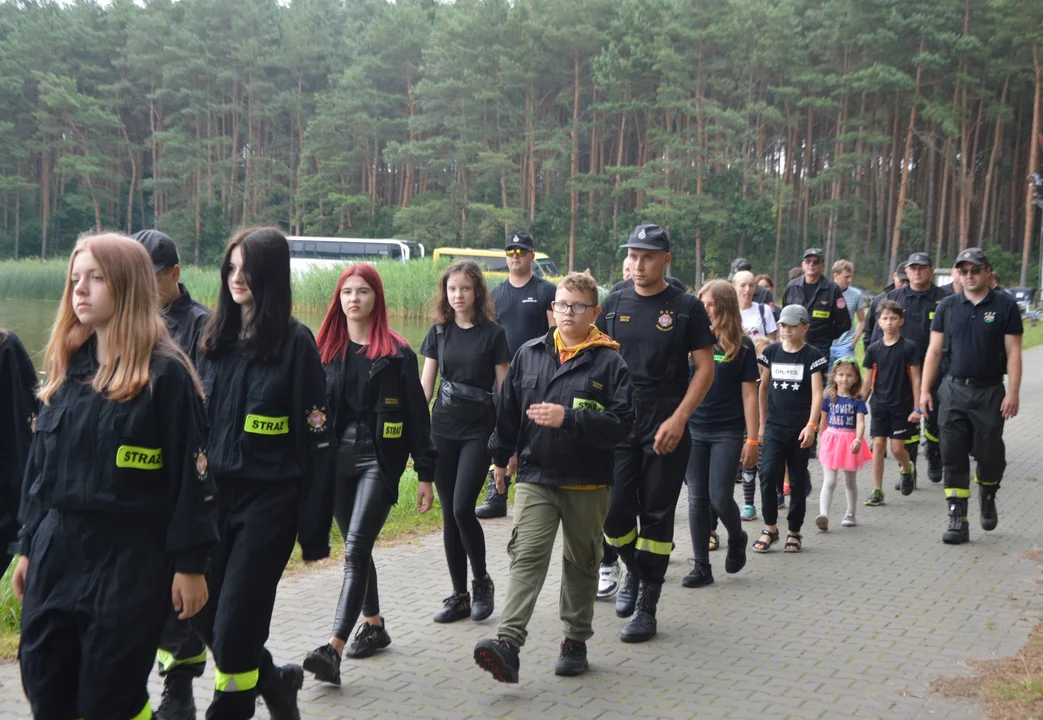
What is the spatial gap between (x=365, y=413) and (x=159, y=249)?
121 cm

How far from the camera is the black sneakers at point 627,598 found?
6652 mm

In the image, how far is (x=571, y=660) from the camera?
219 inches

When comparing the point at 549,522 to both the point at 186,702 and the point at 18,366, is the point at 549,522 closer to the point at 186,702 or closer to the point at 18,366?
the point at 186,702

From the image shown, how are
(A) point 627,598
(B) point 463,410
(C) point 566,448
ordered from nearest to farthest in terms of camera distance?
(C) point 566,448 < (B) point 463,410 < (A) point 627,598

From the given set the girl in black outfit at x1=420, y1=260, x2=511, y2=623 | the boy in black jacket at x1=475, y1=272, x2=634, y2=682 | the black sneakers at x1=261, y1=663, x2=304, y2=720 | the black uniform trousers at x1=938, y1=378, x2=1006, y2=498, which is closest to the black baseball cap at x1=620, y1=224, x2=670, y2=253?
the boy in black jacket at x1=475, y1=272, x2=634, y2=682

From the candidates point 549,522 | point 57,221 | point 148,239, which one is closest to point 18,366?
point 148,239

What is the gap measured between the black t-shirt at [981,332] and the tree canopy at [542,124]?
4873cm

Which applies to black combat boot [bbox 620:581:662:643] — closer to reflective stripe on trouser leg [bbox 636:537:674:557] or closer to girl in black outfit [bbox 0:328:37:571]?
reflective stripe on trouser leg [bbox 636:537:674:557]

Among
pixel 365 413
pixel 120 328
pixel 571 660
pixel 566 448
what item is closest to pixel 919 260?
pixel 566 448

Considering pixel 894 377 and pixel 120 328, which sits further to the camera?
pixel 894 377

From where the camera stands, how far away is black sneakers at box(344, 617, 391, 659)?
5.72 meters

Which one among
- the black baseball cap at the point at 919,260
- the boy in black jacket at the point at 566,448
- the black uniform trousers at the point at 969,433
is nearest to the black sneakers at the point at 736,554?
the boy in black jacket at the point at 566,448

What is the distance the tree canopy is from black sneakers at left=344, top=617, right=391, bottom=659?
53.2 meters

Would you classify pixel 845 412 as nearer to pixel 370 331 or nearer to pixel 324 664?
pixel 370 331
